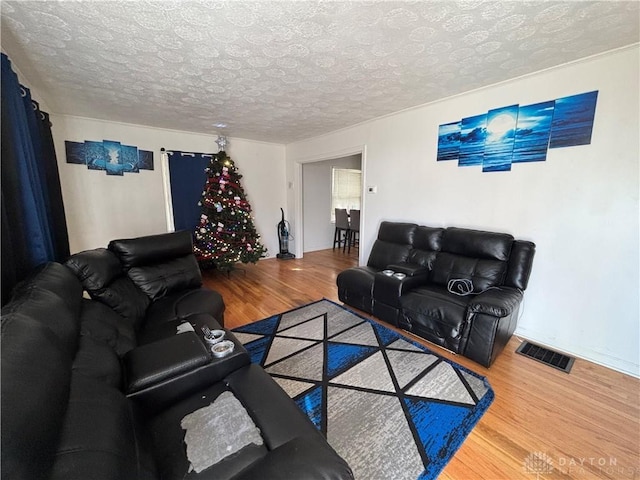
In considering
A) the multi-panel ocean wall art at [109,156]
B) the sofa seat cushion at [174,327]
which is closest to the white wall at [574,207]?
the sofa seat cushion at [174,327]

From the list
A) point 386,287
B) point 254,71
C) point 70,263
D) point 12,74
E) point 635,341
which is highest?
point 254,71

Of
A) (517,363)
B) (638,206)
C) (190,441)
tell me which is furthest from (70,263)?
(638,206)

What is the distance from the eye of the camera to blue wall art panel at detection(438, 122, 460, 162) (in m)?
2.84

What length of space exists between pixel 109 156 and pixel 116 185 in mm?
402

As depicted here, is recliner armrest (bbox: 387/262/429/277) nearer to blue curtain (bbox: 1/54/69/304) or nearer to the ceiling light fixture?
blue curtain (bbox: 1/54/69/304)

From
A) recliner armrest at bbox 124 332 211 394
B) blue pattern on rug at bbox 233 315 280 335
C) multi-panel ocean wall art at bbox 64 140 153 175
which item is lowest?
blue pattern on rug at bbox 233 315 280 335

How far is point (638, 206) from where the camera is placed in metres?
1.92

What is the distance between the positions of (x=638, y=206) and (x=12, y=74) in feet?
14.6

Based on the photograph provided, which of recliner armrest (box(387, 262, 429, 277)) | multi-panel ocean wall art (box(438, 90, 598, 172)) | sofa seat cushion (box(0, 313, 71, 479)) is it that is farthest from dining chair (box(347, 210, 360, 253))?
sofa seat cushion (box(0, 313, 71, 479))

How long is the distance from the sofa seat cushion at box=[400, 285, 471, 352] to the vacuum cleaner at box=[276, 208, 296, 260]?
3378 millimetres

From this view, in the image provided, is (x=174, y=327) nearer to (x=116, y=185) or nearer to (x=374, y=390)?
(x=374, y=390)

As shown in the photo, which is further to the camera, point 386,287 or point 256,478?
point 386,287

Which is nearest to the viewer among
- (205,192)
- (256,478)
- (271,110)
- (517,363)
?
(256,478)

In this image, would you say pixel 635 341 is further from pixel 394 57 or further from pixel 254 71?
pixel 254 71
